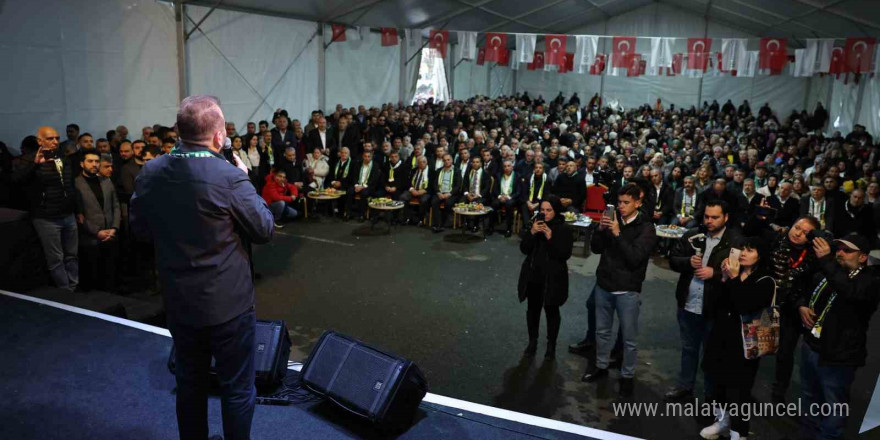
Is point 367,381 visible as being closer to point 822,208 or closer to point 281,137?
point 822,208

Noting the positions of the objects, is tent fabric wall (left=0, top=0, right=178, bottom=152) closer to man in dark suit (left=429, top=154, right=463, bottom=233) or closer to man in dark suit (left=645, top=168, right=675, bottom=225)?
man in dark suit (left=429, top=154, right=463, bottom=233)

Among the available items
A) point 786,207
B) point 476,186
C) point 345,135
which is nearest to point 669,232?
point 786,207

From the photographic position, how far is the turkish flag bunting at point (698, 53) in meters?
12.7

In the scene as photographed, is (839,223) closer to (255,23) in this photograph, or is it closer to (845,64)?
(845,64)

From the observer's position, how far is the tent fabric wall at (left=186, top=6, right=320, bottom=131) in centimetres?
996

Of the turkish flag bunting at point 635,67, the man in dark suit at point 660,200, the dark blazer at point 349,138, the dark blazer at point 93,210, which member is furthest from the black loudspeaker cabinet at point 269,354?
the turkish flag bunting at point 635,67

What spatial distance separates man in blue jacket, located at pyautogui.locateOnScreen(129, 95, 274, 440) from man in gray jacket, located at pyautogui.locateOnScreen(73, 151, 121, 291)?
4.05 metres

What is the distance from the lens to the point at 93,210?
18.0 ft

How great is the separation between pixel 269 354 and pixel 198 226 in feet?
4.59

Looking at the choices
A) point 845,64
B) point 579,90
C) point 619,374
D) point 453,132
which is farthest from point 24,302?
point 579,90

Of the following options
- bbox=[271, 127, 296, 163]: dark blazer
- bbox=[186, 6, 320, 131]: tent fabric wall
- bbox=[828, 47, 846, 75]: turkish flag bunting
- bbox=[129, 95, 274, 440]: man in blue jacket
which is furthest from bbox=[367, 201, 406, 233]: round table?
bbox=[828, 47, 846, 75]: turkish flag bunting

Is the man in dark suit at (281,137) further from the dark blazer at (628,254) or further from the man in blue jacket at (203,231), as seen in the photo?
the man in blue jacket at (203,231)

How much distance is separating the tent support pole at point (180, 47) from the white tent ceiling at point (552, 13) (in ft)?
0.91

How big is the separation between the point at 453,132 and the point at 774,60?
7081 mm
